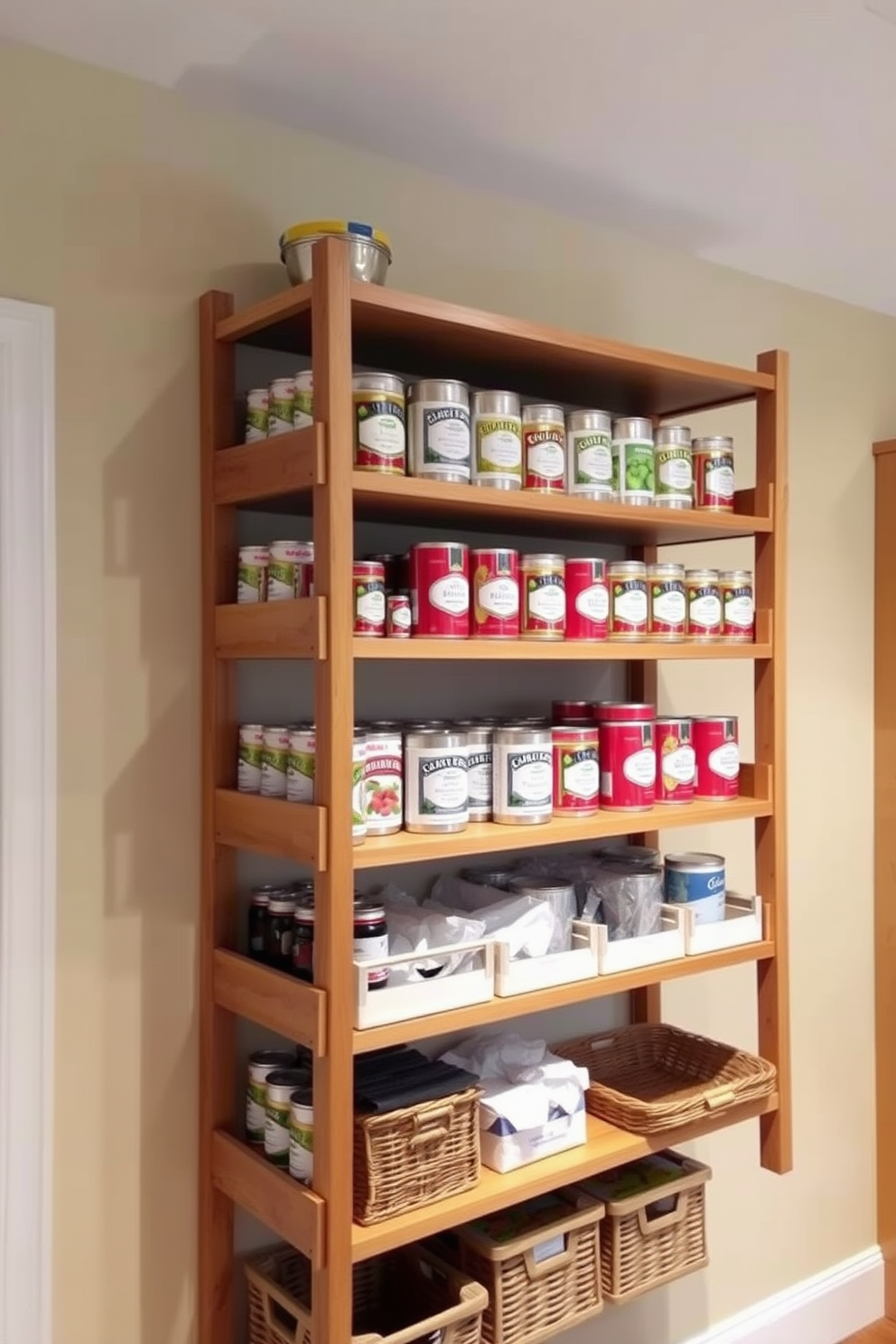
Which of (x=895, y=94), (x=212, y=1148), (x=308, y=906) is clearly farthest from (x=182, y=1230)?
(x=895, y=94)

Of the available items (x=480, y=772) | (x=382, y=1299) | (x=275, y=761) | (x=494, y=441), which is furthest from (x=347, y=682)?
(x=382, y=1299)

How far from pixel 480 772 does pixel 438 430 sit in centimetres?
48

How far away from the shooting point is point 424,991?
1.48 meters

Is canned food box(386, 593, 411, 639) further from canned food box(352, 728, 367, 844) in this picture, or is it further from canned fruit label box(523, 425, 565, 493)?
canned fruit label box(523, 425, 565, 493)

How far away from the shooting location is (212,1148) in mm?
1609

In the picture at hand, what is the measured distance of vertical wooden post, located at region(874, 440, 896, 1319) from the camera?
103 inches

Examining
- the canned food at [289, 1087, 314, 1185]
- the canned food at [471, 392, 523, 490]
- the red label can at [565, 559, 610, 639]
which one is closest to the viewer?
the canned food at [289, 1087, 314, 1185]

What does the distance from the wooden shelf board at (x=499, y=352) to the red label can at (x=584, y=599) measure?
30cm

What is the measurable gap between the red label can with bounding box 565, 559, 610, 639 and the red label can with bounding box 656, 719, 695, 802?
219 millimetres

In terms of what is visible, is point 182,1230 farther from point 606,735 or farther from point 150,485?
point 150,485

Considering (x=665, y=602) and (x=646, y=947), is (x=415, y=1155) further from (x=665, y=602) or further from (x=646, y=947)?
(x=665, y=602)

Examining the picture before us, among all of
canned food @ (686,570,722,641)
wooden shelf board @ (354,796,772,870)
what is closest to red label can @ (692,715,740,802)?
wooden shelf board @ (354,796,772,870)

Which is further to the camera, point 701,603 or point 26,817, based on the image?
point 701,603

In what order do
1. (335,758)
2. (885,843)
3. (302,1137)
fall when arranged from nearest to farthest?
1. (335,758)
2. (302,1137)
3. (885,843)
